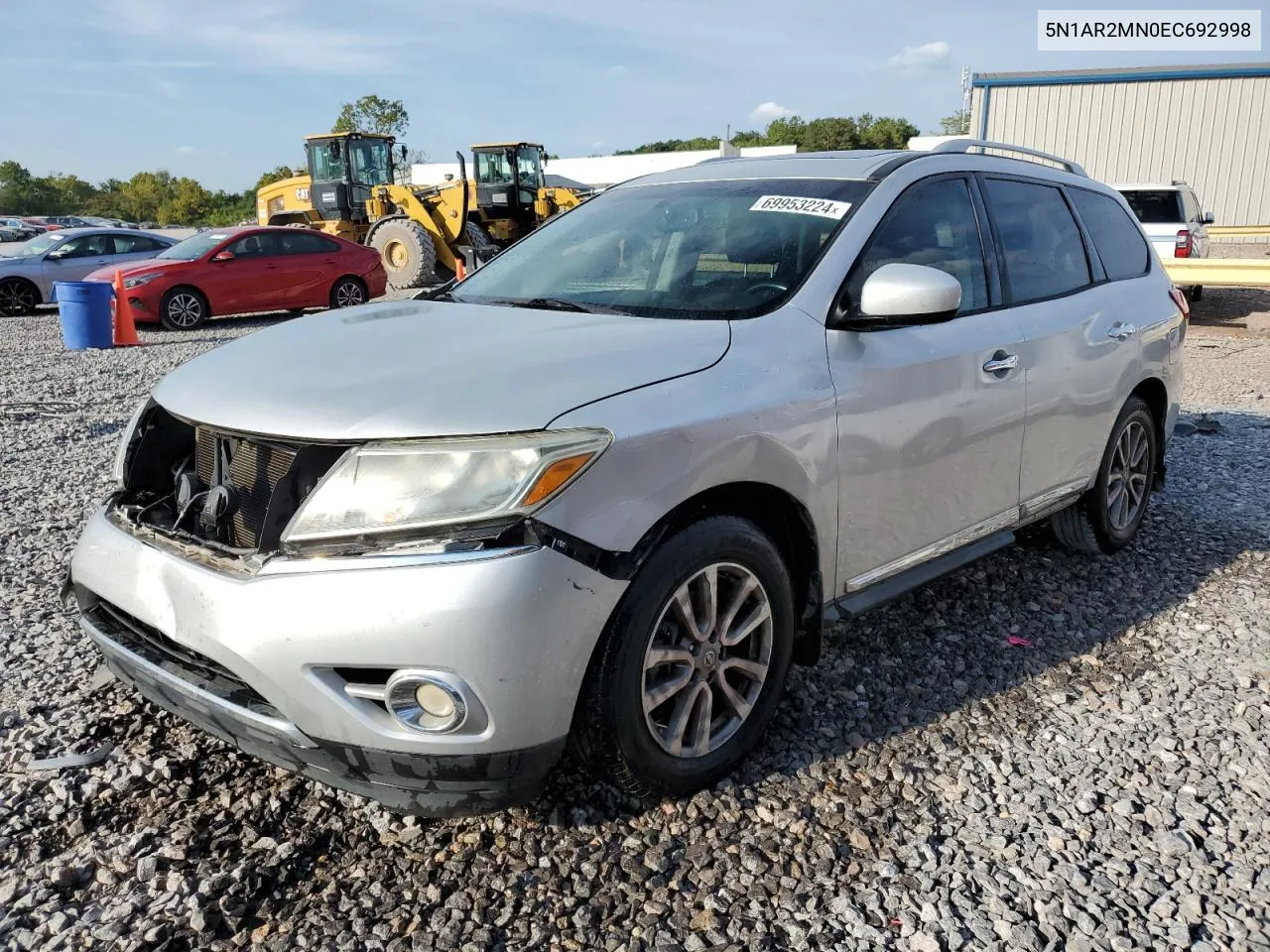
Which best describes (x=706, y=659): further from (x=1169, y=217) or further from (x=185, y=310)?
(x=1169, y=217)

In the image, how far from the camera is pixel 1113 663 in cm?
363

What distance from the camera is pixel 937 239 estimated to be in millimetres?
3516

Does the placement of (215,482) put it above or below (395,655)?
above

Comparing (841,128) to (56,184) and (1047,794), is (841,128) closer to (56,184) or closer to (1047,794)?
(56,184)

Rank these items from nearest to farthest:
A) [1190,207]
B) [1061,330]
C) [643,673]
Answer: [643,673] < [1061,330] < [1190,207]

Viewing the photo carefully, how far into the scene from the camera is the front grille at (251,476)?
8.03ft

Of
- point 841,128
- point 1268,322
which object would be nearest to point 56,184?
point 841,128

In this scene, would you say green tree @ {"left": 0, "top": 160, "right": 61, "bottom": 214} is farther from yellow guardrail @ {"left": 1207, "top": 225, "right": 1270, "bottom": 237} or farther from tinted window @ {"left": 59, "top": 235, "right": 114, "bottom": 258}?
yellow guardrail @ {"left": 1207, "top": 225, "right": 1270, "bottom": 237}

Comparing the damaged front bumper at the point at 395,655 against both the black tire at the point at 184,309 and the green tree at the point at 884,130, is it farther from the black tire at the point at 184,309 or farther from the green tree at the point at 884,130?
the green tree at the point at 884,130

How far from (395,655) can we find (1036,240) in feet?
10.4

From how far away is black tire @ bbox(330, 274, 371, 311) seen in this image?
15352 mm

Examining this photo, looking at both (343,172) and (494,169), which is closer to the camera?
(343,172)

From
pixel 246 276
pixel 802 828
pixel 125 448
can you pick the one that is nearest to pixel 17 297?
pixel 246 276

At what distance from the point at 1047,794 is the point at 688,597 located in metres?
1.20
